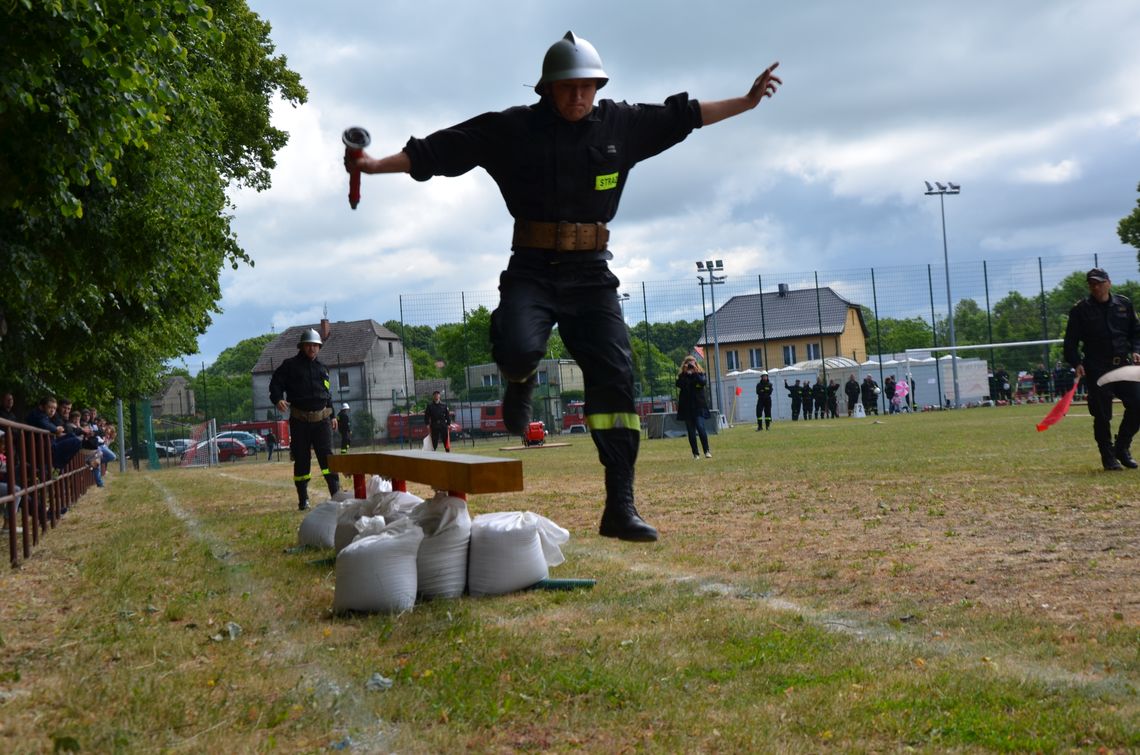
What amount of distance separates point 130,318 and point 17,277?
6628 millimetres

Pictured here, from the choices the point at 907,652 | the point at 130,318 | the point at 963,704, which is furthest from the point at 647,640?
the point at 130,318

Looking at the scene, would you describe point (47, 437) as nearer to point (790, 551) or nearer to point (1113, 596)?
point (790, 551)

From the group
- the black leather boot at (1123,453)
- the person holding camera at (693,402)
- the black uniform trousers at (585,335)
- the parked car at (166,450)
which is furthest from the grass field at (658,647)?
the parked car at (166,450)

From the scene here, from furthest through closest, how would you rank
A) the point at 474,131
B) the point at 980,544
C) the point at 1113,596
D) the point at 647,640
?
the point at 980,544 → the point at 474,131 → the point at 1113,596 → the point at 647,640

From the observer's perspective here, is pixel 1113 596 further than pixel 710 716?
Yes

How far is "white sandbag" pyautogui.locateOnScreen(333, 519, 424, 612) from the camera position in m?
5.49

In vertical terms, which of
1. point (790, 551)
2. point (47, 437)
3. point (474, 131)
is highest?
point (474, 131)

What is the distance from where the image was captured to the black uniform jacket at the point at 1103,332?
11.0 metres

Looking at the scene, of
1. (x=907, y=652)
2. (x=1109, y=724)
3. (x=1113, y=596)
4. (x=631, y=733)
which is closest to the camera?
(x=1109, y=724)

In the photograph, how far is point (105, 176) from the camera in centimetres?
974

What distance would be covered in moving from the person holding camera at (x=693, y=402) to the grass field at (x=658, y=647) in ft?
38.3

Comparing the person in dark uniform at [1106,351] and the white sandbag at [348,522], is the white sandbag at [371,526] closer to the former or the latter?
the white sandbag at [348,522]

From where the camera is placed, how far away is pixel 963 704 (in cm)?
328

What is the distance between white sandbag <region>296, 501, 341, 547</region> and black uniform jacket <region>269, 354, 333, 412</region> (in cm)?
457
